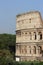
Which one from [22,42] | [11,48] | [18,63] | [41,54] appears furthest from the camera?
[11,48]

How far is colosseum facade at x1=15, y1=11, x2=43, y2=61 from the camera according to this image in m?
39.4

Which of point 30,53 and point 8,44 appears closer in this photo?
point 30,53

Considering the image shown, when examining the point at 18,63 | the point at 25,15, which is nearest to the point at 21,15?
the point at 25,15

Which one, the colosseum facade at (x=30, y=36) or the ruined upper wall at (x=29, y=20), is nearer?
the colosseum facade at (x=30, y=36)

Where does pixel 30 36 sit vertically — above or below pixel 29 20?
below

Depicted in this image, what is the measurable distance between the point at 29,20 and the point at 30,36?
1.71m

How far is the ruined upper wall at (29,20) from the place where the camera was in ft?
130

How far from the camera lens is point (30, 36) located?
40.7m

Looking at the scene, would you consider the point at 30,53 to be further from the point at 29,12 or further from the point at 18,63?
the point at 18,63

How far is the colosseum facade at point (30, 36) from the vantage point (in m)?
39.4

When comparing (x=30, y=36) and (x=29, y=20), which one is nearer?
(x=29, y=20)

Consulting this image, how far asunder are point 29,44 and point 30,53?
96 centimetres

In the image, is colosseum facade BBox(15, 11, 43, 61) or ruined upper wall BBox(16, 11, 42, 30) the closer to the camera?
colosseum facade BBox(15, 11, 43, 61)

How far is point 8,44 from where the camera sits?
62.3 metres
